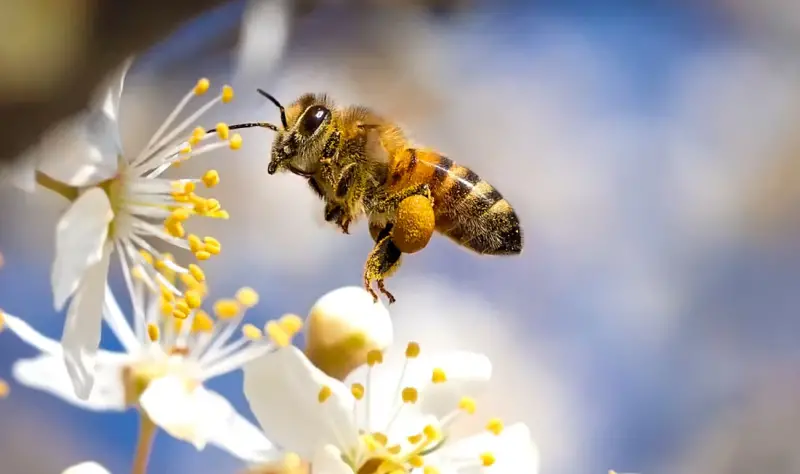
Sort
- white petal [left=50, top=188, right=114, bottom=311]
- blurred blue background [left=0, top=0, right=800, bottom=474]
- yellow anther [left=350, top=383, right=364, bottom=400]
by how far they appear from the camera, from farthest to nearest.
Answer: blurred blue background [left=0, top=0, right=800, bottom=474], yellow anther [left=350, top=383, right=364, bottom=400], white petal [left=50, top=188, right=114, bottom=311]

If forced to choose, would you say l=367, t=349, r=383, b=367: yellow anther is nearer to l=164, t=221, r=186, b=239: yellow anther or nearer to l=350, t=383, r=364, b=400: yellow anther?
l=350, t=383, r=364, b=400: yellow anther

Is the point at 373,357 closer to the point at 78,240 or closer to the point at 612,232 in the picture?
the point at 78,240

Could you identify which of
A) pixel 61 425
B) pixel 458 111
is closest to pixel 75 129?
pixel 61 425

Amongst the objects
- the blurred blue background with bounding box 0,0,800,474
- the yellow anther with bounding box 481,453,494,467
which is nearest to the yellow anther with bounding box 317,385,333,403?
the yellow anther with bounding box 481,453,494,467

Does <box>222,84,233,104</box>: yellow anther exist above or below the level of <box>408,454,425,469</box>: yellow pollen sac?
above

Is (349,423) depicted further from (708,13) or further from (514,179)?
(708,13)

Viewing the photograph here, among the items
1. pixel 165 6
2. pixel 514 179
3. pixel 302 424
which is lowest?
pixel 302 424

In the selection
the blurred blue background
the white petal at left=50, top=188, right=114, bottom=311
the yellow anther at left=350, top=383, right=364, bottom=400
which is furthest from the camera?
the blurred blue background
